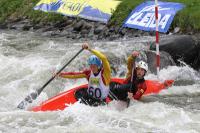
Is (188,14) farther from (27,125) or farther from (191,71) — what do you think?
(27,125)

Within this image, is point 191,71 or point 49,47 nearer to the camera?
point 191,71

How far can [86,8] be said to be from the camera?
1853 cm

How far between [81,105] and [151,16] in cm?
694

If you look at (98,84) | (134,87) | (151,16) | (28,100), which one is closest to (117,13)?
(151,16)

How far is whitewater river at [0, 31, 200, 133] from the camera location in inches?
316

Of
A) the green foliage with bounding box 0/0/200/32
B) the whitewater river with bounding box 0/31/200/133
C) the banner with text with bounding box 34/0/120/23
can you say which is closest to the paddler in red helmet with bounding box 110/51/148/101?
the whitewater river with bounding box 0/31/200/133

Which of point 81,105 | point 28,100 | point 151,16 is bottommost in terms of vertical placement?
point 28,100

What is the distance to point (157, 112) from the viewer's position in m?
8.79

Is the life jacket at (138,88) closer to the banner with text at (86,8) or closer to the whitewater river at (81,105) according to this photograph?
the whitewater river at (81,105)

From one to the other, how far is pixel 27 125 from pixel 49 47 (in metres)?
7.42

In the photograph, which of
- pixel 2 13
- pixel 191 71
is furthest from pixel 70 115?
pixel 2 13

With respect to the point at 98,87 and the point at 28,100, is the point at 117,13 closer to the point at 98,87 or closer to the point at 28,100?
the point at 28,100

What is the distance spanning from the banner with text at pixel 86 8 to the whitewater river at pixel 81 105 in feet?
8.19

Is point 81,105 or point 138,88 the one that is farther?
point 138,88
